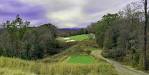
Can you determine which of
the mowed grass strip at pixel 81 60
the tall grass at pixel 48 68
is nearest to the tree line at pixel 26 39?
the mowed grass strip at pixel 81 60

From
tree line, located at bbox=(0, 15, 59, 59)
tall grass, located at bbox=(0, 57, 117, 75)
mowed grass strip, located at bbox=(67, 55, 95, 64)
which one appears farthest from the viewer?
tree line, located at bbox=(0, 15, 59, 59)

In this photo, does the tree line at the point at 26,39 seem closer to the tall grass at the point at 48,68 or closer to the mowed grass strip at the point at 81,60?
the mowed grass strip at the point at 81,60

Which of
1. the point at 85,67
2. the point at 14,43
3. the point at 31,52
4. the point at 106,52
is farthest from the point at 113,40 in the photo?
the point at 85,67

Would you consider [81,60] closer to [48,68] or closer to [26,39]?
[26,39]

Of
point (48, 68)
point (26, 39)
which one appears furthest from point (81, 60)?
→ point (48, 68)

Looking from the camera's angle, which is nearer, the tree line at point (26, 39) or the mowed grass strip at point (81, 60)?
the mowed grass strip at point (81, 60)

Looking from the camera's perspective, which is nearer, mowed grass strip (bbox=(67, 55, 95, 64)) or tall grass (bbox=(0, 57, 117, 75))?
tall grass (bbox=(0, 57, 117, 75))

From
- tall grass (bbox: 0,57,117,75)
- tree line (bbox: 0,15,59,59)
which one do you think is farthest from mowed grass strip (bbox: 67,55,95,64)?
tall grass (bbox: 0,57,117,75)

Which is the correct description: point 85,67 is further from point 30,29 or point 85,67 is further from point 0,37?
point 30,29

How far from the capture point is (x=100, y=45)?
9112 centimetres

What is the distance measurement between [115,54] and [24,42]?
2549 centimetres

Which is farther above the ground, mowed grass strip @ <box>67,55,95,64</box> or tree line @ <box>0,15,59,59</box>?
tree line @ <box>0,15,59,59</box>

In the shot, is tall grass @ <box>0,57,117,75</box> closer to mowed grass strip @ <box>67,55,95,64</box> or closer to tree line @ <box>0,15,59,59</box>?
mowed grass strip @ <box>67,55,95,64</box>

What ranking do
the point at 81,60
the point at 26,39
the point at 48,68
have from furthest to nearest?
the point at 26,39, the point at 81,60, the point at 48,68
